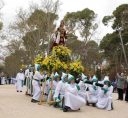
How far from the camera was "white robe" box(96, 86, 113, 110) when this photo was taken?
768 inches

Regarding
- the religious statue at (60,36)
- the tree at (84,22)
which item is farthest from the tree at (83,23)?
the religious statue at (60,36)

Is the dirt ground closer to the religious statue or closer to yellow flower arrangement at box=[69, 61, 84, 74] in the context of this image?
yellow flower arrangement at box=[69, 61, 84, 74]

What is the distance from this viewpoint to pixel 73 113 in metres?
17.2

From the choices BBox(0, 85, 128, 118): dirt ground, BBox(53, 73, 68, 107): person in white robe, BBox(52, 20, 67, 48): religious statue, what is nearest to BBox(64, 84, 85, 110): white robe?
BBox(0, 85, 128, 118): dirt ground

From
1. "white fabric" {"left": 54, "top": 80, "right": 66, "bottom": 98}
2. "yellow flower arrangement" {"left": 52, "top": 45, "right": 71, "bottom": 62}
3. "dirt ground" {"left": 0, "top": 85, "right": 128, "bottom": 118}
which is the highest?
"yellow flower arrangement" {"left": 52, "top": 45, "right": 71, "bottom": 62}

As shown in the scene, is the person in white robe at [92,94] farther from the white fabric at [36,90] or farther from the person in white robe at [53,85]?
the white fabric at [36,90]

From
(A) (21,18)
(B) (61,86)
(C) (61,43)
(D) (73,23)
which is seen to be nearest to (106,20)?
(D) (73,23)

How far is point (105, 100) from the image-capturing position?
19.8 m

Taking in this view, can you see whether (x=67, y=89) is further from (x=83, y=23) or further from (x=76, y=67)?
(x=83, y=23)

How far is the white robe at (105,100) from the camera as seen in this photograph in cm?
1952

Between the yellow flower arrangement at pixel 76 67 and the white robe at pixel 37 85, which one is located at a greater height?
the yellow flower arrangement at pixel 76 67

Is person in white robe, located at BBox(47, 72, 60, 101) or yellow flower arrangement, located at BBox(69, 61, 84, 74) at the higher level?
yellow flower arrangement, located at BBox(69, 61, 84, 74)

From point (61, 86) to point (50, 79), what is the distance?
244cm

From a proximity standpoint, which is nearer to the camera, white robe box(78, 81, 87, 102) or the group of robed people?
the group of robed people
